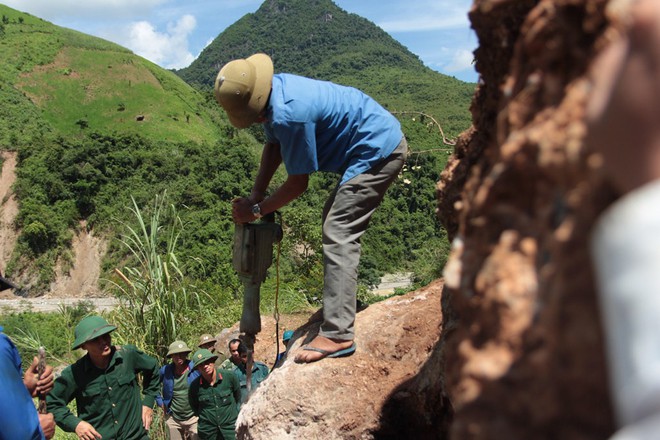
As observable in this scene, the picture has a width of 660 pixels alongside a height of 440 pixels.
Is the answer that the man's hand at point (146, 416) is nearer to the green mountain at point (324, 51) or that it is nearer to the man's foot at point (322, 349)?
the man's foot at point (322, 349)

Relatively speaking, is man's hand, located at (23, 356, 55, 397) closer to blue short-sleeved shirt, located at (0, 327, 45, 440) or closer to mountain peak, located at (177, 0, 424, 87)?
blue short-sleeved shirt, located at (0, 327, 45, 440)

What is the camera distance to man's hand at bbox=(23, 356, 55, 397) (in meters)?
2.80

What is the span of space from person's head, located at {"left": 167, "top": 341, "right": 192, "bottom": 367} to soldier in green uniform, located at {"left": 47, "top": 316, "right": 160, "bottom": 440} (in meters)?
1.31

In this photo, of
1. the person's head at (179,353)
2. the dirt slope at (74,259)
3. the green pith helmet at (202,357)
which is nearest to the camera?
the green pith helmet at (202,357)

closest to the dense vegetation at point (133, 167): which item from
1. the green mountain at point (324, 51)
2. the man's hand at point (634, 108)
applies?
the man's hand at point (634, 108)

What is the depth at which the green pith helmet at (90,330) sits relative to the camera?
3.37m

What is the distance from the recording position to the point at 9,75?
165ft

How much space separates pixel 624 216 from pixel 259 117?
8.40 feet

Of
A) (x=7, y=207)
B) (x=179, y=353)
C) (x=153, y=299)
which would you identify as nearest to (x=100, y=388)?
(x=179, y=353)

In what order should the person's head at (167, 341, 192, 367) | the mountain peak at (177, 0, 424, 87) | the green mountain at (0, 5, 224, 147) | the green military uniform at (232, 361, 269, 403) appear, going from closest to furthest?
the green military uniform at (232, 361, 269, 403) → the person's head at (167, 341, 192, 367) → the green mountain at (0, 5, 224, 147) → the mountain peak at (177, 0, 424, 87)

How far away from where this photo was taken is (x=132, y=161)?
40406 mm

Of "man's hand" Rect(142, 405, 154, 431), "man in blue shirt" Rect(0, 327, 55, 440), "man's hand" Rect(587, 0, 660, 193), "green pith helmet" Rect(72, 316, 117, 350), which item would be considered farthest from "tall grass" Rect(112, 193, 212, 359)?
"man's hand" Rect(587, 0, 660, 193)

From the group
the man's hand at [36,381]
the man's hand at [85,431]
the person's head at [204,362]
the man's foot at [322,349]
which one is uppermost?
the man's foot at [322,349]

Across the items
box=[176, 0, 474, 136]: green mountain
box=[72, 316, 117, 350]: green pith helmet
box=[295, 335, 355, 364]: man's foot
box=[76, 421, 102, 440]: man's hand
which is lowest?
box=[76, 421, 102, 440]: man's hand
